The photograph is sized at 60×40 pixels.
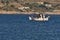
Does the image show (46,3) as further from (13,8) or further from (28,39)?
(28,39)

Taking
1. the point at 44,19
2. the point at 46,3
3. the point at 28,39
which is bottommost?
the point at 46,3

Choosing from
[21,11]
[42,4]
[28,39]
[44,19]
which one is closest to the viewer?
[28,39]

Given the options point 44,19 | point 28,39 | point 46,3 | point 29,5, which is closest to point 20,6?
point 29,5

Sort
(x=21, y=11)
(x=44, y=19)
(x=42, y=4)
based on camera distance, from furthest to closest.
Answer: (x=42, y=4) → (x=21, y=11) → (x=44, y=19)

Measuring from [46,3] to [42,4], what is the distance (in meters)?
6.13

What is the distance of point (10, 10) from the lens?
587 feet

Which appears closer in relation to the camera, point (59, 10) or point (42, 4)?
point (59, 10)

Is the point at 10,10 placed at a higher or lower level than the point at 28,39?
lower

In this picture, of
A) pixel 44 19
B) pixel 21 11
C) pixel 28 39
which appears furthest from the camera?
pixel 21 11

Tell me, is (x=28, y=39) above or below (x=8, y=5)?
above

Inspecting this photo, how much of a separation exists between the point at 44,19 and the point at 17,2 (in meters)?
83.6

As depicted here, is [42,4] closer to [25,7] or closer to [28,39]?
[25,7]

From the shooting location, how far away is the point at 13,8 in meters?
180

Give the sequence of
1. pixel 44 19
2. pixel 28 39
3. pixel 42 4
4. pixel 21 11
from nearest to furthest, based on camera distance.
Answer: pixel 28 39
pixel 44 19
pixel 21 11
pixel 42 4
